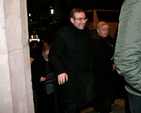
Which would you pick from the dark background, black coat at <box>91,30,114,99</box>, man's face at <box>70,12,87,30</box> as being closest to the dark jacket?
black coat at <box>91,30,114,99</box>

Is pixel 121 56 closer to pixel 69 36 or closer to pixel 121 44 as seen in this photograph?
pixel 121 44

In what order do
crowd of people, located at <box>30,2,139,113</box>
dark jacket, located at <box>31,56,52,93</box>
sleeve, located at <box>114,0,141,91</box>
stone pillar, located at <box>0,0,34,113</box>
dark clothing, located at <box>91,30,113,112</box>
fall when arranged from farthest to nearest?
dark clothing, located at <box>91,30,113,112</box>
dark jacket, located at <box>31,56,52,93</box>
crowd of people, located at <box>30,2,139,113</box>
stone pillar, located at <box>0,0,34,113</box>
sleeve, located at <box>114,0,141,91</box>

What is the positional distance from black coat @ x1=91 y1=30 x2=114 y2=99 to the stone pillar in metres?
2.20

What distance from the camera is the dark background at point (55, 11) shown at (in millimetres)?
18750

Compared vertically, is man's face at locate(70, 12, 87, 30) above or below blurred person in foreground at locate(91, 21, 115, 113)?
above

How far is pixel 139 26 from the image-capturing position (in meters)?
1.71

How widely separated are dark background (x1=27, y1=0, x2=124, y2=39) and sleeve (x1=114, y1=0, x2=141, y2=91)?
16.2 metres

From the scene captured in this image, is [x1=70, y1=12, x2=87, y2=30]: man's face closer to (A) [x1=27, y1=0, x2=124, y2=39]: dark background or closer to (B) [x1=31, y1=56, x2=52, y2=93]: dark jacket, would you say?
(B) [x1=31, y1=56, x2=52, y2=93]: dark jacket

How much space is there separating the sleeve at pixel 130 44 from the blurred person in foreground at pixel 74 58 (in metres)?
1.92

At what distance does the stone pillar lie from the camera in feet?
7.58

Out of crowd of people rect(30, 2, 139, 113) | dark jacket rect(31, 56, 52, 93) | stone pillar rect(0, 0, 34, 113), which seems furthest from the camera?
dark jacket rect(31, 56, 52, 93)

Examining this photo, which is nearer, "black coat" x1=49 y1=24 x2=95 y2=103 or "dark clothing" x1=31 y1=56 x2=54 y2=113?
"black coat" x1=49 y1=24 x2=95 y2=103

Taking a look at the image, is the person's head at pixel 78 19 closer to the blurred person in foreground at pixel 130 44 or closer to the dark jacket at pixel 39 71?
the dark jacket at pixel 39 71

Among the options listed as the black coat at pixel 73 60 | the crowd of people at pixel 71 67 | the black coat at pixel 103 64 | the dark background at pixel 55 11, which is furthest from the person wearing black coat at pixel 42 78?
the dark background at pixel 55 11
